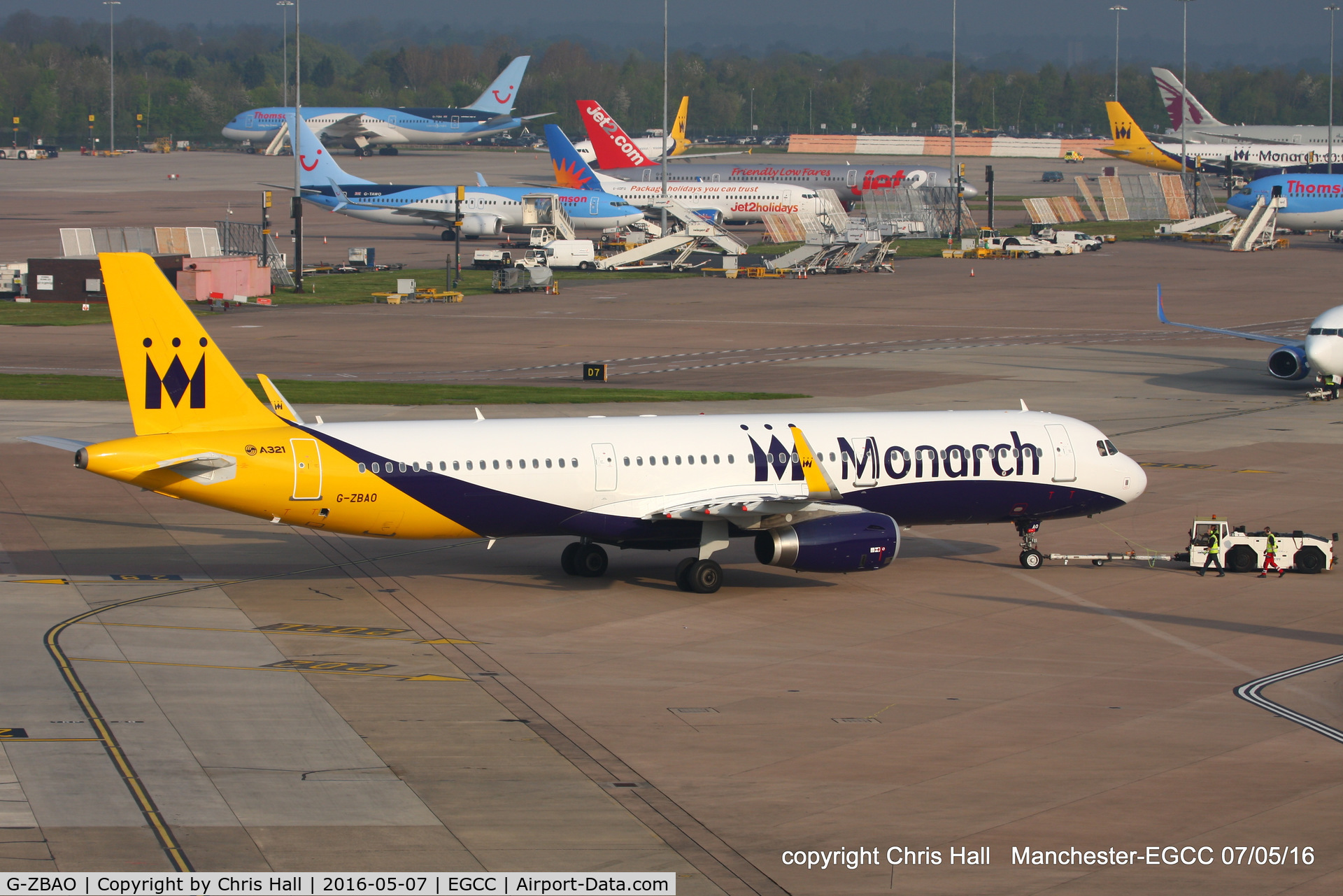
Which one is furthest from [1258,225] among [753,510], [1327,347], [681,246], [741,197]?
[753,510]

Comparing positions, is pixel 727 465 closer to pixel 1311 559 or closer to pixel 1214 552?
pixel 1214 552

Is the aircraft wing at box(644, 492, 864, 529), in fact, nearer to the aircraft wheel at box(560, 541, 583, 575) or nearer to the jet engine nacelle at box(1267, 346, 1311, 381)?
the aircraft wheel at box(560, 541, 583, 575)

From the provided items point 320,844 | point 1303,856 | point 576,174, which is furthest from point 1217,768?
point 576,174

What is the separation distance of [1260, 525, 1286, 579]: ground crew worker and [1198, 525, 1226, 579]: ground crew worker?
1034 millimetres

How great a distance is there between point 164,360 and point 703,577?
45.9 ft

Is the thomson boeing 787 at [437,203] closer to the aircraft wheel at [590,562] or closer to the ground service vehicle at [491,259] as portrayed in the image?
the ground service vehicle at [491,259]

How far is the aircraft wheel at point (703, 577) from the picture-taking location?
39469 millimetres

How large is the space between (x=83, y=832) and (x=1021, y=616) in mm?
22505

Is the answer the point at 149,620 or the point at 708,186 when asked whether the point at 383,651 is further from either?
the point at 708,186

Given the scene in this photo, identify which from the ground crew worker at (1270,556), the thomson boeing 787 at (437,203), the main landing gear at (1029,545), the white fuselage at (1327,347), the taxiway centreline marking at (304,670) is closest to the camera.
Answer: the taxiway centreline marking at (304,670)

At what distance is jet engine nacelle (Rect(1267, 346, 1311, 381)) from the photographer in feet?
240

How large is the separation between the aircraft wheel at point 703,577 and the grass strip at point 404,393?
2759 cm

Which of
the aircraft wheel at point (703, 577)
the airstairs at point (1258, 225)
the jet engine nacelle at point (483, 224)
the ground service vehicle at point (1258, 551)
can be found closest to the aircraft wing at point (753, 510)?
the aircraft wheel at point (703, 577)

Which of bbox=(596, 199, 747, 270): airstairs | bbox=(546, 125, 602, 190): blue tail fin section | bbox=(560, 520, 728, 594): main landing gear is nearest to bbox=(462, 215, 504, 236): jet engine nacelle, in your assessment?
bbox=(546, 125, 602, 190): blue tail fin section
